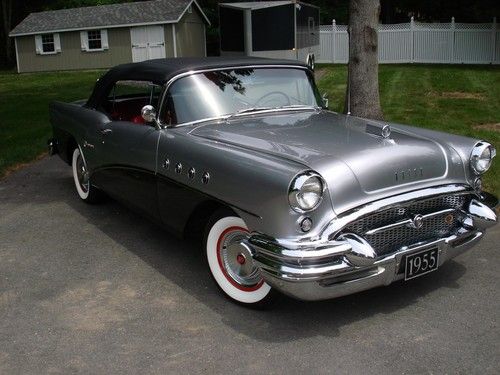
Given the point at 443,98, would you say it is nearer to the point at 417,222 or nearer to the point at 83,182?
the point at 83,182

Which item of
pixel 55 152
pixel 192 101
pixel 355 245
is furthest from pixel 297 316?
pixel 55 152

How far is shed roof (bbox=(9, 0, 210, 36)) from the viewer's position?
30.9 meters

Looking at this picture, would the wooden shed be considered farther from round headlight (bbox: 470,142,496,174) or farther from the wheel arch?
round headlight (bbox: 470,142,496,174)

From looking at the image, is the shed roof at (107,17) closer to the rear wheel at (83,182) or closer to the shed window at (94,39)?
the shed window at (94,39)

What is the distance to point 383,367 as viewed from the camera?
317 cm

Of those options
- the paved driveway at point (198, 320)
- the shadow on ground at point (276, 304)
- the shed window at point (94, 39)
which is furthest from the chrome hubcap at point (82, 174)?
the shed window at point (94, 39)

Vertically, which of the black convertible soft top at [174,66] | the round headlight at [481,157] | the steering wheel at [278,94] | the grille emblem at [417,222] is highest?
the black convertible soft top at [174,66]

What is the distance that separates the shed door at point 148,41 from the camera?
31000 millimetres

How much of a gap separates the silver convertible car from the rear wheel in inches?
28.0

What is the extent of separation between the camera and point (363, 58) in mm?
8375

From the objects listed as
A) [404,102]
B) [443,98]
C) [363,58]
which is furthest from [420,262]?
[443,98]

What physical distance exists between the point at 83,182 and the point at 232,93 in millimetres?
2334

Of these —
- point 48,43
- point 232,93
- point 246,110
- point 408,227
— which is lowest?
point 408,227

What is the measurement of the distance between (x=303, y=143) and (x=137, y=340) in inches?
63.7
